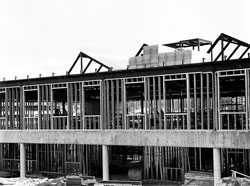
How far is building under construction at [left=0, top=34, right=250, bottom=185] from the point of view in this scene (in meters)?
26.3

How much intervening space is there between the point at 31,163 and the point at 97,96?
36.4 feet

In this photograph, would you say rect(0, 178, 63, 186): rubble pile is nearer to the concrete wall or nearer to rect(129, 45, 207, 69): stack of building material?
the concrete wall

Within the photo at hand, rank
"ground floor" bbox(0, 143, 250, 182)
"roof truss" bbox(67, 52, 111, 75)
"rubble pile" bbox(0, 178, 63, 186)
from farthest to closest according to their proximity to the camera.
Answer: "roof truss" bbox(67, 52, 111, 75)
"ground floor" bbox(0, 143, 250, 182)
"rubble pile" bbox(0, 178, 63, 186)

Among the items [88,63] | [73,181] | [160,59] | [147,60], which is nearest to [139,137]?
[147,60]

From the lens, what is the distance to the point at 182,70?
27.5 m

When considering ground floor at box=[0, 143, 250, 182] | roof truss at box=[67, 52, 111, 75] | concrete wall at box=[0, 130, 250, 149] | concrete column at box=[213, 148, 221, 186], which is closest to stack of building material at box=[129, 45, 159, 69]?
roof truss at box=[67, 52, 111, 75]

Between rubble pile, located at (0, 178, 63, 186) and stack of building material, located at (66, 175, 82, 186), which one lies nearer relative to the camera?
rubble pile, located at (0, 178, 63, 186)

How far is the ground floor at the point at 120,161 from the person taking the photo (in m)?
31.2

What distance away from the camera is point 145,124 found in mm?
29141

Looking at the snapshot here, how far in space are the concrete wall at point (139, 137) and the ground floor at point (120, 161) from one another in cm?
111

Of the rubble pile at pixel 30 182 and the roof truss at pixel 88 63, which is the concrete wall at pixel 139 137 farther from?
the roof truss at pixel 88 63

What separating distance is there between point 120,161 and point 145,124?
560 inches

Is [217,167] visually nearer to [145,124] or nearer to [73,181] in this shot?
[145,124]

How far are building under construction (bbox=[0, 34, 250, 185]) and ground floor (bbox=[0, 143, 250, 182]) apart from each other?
0.27 ft
